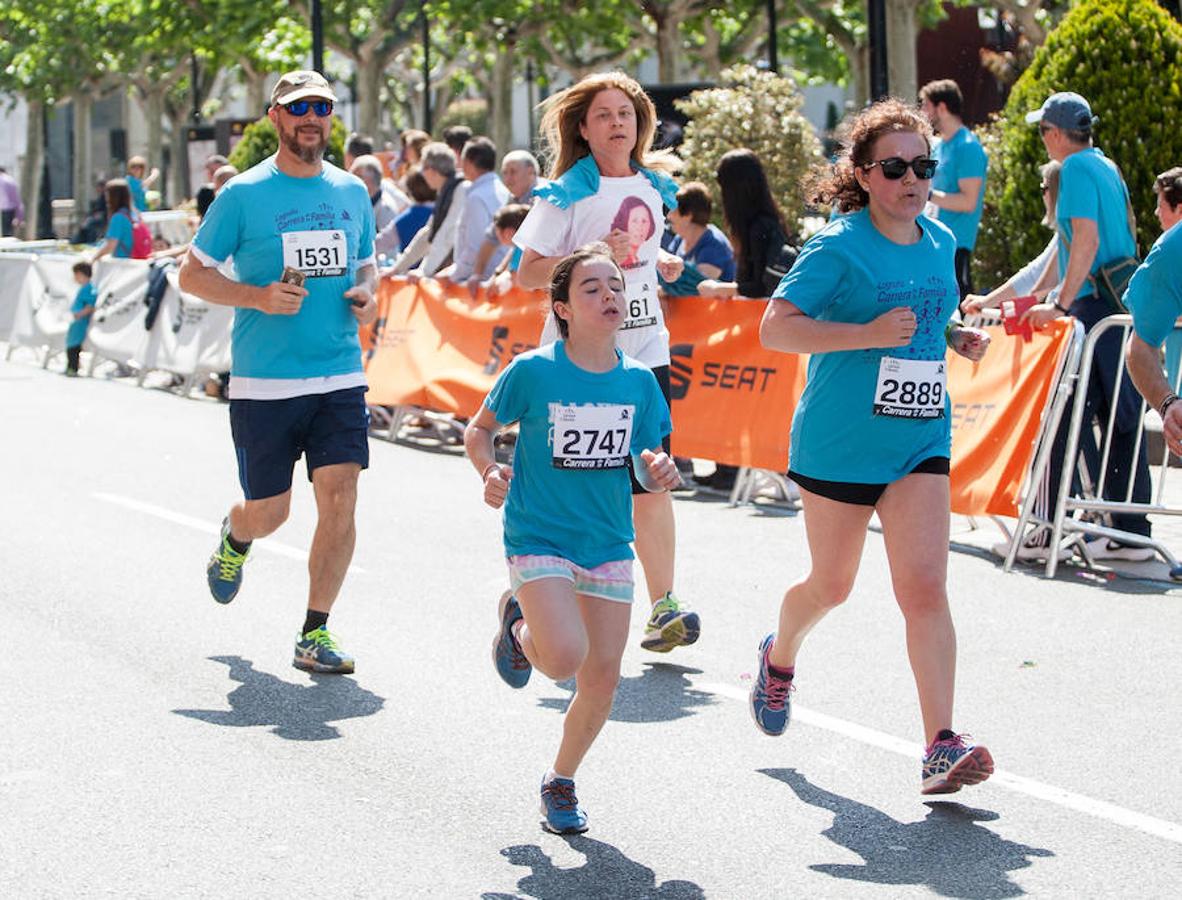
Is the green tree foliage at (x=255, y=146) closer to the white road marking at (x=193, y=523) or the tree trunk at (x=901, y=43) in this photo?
the tree trunk at (x=901, y=43)

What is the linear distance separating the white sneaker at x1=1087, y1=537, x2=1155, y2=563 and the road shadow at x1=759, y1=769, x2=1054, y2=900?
4.12 m

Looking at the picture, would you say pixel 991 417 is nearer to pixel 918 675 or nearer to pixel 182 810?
pixel 918 675


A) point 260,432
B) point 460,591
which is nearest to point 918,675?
point 260,432

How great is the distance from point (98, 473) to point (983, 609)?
6.43 metres

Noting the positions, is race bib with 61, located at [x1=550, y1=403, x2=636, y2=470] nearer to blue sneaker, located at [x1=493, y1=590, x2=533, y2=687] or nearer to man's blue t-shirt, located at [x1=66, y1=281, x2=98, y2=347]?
blue sneaker, located at [x1=493, y1=590, x2=533, y2=687]

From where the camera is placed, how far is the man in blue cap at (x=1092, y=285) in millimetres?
9398

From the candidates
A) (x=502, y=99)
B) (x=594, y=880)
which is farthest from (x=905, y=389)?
(x=502, y=99)

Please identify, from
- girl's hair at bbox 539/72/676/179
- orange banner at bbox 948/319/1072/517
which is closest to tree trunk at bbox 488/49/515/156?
orange banner at bbox 948/319/1072/517

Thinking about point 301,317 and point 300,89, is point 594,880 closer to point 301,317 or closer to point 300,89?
point 301,317

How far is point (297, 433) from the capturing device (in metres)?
7.52

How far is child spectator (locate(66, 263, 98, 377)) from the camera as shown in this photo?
20469mm

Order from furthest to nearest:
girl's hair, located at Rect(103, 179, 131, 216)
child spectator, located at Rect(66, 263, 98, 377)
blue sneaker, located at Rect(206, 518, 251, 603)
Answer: girl's hair, located at Rect(103, 179, 131, 216) < child spectator, located at Rect(66, 263, 98, 377) < blue sneaker, located at Rect(206, 518, 251, 603)

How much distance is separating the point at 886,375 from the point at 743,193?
16.8 ft

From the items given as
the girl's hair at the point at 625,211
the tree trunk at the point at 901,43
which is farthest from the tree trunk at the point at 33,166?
the girl's hair at the point at 625,211
